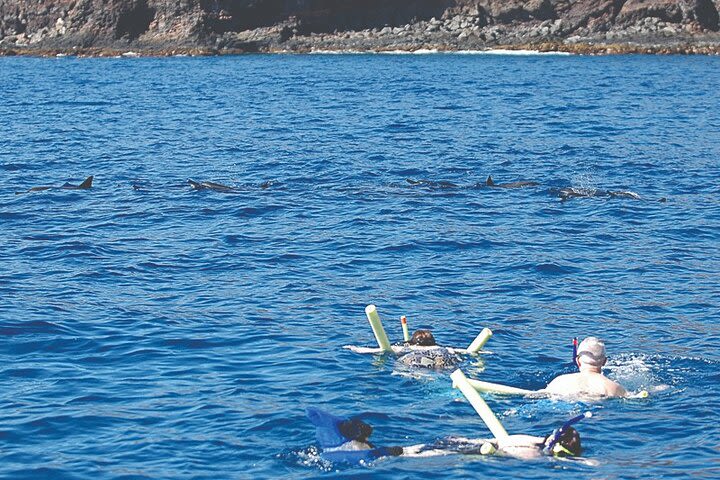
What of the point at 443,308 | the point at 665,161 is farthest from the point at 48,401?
the point at 665,161

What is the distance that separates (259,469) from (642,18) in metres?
107

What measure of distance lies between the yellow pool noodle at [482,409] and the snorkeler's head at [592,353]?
232 cm

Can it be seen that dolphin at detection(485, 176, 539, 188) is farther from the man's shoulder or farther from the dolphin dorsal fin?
the man's shoulder

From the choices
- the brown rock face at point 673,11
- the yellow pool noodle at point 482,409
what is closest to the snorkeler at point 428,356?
the yellow pool noodle at point 482,409

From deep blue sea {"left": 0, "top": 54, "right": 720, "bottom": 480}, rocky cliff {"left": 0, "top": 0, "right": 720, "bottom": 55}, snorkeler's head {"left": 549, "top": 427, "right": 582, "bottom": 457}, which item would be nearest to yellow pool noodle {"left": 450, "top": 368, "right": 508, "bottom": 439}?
deep blue sea {"left": 0, "top": 54, "right": 720, "bottom": 480}

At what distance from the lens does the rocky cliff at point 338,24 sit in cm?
11006

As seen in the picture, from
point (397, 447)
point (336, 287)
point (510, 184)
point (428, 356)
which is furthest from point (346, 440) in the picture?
point (510, 184)

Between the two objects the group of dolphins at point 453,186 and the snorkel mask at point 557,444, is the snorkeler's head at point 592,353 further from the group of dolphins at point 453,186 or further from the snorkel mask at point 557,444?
the group of dolphins at point 453,186

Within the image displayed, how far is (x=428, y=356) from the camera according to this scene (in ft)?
52.1

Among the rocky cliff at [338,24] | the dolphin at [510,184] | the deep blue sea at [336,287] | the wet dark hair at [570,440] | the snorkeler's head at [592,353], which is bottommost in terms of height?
the deep blue sea at [336,287]

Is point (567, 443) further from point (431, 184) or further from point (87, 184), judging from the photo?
point (87, 184)

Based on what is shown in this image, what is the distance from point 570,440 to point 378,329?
4.29 metres

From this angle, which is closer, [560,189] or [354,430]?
[354,430]

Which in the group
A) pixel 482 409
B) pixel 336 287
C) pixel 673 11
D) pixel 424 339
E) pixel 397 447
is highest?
pixel 673 11
